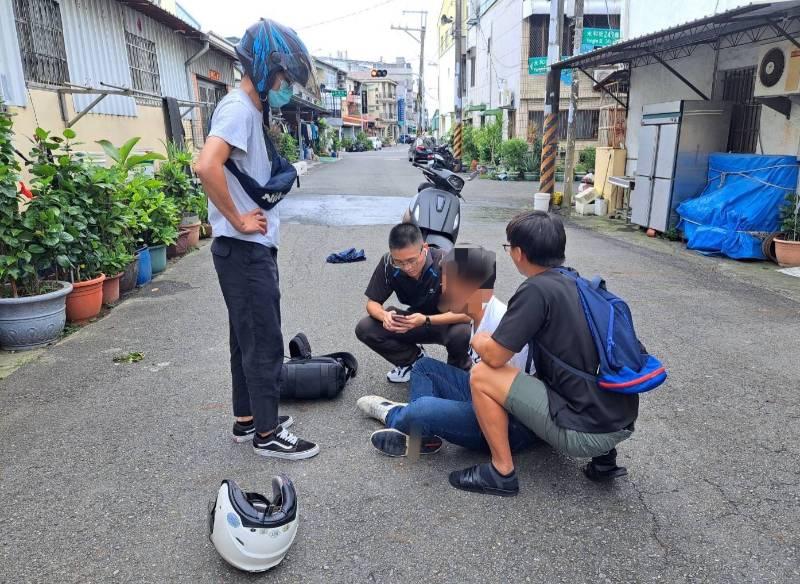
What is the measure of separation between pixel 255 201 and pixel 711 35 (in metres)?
8.54

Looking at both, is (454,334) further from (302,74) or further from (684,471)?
(302,74)

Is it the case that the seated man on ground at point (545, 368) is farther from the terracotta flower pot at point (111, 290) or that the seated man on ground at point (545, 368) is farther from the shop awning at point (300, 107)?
the shop awning at point (300, 107)

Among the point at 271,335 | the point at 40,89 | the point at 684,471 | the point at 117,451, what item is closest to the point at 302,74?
the point at 271,335

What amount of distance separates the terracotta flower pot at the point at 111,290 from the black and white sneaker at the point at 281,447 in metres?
3.45

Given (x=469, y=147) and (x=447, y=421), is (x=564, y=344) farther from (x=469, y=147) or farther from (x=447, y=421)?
(x=469, y=147)

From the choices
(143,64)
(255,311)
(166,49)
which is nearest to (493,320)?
(255,311)

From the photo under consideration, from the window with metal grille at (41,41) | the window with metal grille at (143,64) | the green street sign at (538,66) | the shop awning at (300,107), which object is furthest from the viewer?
the green street sign at (538,66)

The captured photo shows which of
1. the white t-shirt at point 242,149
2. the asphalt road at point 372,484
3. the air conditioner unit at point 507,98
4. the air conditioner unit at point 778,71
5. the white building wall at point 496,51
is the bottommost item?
the asphalt road at point 372,484

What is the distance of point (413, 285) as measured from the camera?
3.50m

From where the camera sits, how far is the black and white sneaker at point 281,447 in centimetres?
299

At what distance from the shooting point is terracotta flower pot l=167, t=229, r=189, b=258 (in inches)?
316

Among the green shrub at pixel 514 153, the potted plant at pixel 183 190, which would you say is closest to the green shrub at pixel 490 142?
the green shrub at pixel 514 153

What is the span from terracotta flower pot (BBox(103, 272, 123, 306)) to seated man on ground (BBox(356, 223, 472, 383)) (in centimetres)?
324

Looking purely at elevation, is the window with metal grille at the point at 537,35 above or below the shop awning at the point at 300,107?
above
